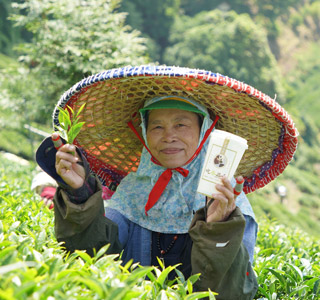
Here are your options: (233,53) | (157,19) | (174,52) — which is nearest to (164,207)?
(233,53)

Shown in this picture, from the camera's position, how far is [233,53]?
28.5 meters

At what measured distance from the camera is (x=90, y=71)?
5.01m

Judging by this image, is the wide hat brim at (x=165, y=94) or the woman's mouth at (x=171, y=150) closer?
the wide hat brim at (x=165, y=94)

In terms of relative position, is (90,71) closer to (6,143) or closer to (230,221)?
(230,221)

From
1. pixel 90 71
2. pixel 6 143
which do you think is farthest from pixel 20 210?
pixel 6 143

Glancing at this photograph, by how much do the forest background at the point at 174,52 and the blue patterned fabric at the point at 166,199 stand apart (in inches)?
24.3

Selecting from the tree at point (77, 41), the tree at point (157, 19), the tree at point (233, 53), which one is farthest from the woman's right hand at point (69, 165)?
the tree at point (157, 19)

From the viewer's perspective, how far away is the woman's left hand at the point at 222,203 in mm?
1521

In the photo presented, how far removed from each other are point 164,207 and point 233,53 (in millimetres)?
27566

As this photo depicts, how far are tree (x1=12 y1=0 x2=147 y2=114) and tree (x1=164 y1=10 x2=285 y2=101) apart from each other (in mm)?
21585

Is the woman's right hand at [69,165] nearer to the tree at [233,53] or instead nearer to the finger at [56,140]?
the finger at [56,140]

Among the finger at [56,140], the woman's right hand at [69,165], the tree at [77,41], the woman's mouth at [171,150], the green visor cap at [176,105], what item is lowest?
the tree at [77,41]

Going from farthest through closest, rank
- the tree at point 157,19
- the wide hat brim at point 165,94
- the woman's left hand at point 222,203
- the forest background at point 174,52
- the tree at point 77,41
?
1. the tree at point 157,19
2. the forest background at point 174,52
3. the tree at point 77,41
4. the wide hat brim at point 165,94
5. the woman's left hand at point 222,203

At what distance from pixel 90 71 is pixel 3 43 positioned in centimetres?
1825
